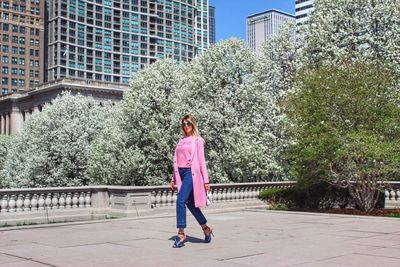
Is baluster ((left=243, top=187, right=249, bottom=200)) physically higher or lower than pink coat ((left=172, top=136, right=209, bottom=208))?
lower

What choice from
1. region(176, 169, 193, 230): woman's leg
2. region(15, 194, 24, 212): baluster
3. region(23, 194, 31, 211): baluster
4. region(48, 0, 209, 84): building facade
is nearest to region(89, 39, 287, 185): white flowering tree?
region(23, 194, 31, 211): baluster

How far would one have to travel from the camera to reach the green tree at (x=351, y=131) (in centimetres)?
1666

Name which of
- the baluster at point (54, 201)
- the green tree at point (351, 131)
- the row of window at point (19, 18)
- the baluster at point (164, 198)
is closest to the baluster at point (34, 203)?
the baluster at point (54, 201)

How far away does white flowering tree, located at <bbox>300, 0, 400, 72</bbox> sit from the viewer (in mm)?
30688

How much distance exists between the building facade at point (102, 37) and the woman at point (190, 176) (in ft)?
529

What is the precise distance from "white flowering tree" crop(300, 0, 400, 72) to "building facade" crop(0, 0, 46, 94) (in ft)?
436

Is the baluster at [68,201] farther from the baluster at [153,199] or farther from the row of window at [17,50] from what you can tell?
the row of window at [17,50]

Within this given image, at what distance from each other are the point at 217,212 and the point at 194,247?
8.97 meters

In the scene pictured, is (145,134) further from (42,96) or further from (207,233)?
(42,96)

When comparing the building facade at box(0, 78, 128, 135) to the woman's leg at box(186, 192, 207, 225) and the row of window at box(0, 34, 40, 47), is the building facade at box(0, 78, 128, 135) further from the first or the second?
the woman's leg at box(186, 192, 207, 225)

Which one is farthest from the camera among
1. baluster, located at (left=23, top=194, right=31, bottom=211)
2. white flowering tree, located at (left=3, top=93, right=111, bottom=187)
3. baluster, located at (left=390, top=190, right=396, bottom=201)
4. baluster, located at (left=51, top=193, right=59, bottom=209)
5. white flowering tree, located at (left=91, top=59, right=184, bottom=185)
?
white flowering tree, located at (left=3, top=93, right=111, bottom=187)

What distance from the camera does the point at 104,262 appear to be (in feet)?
Result: 25.7

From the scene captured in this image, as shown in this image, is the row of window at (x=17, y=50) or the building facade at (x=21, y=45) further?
the row of window at (x=17, y=50)

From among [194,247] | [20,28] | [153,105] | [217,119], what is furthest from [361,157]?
[20,28]
